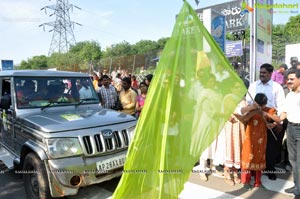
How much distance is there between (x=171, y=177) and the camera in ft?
8.27

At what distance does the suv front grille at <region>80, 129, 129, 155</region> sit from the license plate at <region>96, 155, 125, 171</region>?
14 cm

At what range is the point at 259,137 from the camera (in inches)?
165

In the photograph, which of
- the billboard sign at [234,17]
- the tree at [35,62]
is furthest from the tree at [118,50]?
the billboard sign at [234,17]

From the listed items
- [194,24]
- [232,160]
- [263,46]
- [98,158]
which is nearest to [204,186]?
[232,160]

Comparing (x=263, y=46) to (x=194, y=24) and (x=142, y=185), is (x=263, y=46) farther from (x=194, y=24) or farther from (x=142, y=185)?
(x=142, y=185)

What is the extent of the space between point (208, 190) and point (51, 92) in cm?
303

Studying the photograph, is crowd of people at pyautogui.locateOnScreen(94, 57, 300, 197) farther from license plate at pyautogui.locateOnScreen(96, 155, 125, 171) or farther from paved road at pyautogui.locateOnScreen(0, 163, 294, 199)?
license plate at pyautogui.locateOnScreen(96, 155, 125, 171)

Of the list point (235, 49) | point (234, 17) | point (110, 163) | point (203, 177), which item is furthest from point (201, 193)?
point (234, 17)

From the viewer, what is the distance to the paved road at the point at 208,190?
4102 millimetres

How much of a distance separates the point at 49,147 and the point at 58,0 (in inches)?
1664

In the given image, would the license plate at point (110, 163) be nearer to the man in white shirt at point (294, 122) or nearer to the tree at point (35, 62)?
the man in white shirt at point (294, 122)

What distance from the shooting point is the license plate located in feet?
12.3

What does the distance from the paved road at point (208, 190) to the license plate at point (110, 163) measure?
0.61 meters

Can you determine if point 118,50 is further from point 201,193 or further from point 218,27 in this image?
point 201,193
